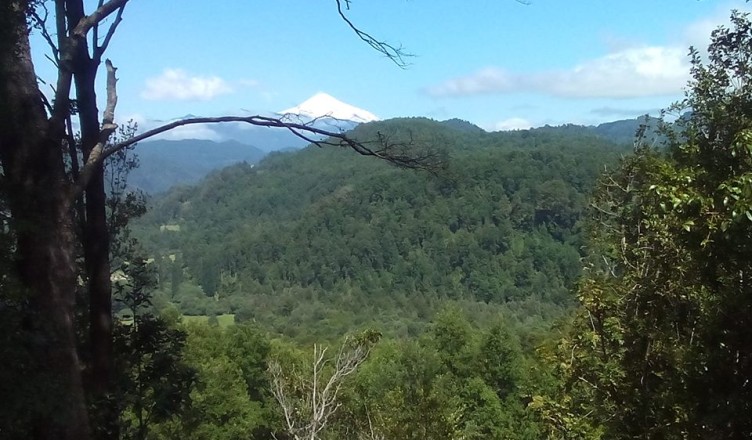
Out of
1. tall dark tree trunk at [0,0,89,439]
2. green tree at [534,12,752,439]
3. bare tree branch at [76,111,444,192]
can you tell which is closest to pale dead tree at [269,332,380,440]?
green tree at [534,12,752,439]

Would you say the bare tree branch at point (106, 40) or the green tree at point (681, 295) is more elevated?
the bare tree branch at point (106, 40)

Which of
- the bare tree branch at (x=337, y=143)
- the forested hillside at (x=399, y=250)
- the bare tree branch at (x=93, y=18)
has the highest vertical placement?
the bare tree branch at (x=93, y=18)

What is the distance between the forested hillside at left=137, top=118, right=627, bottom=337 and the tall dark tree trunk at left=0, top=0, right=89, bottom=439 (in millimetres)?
56866

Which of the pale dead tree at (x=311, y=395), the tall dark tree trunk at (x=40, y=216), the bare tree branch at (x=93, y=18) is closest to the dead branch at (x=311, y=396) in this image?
the pale dead tree at (x=311, y=395)

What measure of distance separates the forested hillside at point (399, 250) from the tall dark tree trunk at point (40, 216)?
56.9 m

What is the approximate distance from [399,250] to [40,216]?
90476 mm

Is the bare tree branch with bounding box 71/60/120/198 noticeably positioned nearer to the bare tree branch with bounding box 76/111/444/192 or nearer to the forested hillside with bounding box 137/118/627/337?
the bare tree branch with bounding box 76/111/444/192

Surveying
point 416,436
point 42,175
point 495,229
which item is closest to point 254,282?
point 495,229

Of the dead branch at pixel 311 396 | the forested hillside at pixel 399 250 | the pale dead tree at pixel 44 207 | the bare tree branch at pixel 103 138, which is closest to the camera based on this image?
the pale dead tree at pixel 44 207

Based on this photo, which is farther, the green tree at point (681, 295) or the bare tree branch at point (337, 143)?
the bare tree branch at point (337, 143)

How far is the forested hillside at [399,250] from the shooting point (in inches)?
2918

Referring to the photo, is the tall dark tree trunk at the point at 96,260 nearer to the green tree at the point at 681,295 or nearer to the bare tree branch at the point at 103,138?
the bare tree branch at the point at 103,138

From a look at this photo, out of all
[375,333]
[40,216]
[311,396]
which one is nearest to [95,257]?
[40,216]

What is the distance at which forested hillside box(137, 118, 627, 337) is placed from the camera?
7412 cm
